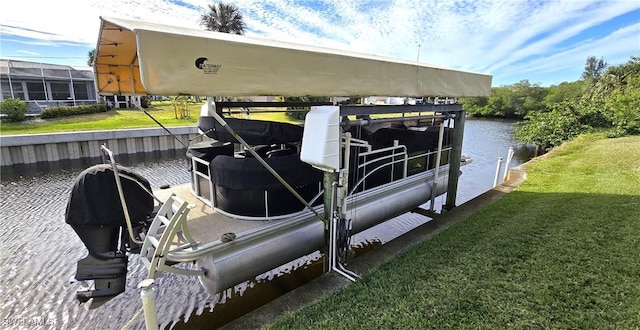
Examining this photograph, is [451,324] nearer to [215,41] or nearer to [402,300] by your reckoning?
[402,300]

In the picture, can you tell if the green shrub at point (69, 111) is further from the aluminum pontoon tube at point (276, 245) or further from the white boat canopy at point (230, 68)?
the aluminum pontoon tube at point (276, 245)

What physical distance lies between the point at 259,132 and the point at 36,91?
24559mm

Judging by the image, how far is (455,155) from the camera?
17.7 ft

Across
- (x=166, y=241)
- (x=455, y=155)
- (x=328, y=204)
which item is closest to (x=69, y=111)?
(x=166, y=241)

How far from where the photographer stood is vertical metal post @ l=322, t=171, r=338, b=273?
10.9 feet

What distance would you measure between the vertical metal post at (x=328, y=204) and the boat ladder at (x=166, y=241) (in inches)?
54.3

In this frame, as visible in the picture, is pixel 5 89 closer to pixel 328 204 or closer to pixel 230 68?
pixel 230 68

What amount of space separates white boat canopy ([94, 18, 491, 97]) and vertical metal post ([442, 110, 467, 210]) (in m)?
1.23

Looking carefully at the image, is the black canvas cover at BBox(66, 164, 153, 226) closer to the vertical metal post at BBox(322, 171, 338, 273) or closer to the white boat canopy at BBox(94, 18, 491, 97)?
the white boat canopy at BBox(94, 18, 491, 97)

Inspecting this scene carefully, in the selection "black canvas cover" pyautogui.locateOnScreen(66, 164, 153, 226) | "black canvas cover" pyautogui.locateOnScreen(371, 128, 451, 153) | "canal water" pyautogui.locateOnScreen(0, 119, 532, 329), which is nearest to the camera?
"black canvas cover" pyautogui.locateOnScreen(66, 164, 153, 226)

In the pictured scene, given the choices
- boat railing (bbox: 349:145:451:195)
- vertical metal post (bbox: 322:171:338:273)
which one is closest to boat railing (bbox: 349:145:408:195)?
boat railing (bbox: 349:145:451:195)

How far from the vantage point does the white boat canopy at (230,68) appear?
2051mm

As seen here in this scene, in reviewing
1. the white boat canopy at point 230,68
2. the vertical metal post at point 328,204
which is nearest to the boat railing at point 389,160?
the vertical metal post at point 328,204

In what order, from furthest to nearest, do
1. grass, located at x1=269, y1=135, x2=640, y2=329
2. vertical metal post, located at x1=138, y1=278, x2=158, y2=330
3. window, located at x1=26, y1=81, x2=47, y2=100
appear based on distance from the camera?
window, located at x1=26, y1=81, x2=47, y2=100 < grass, located at x1=269, y1=135, x2=640, y2=329 < vertical metal post, located at x1=138, y1=278, x2=158, y2=330
